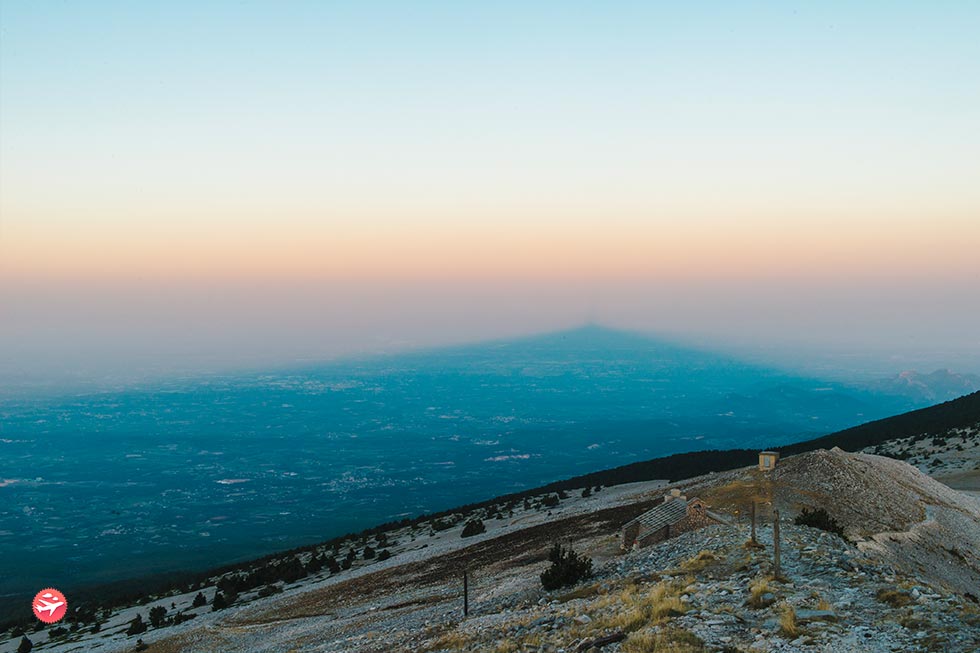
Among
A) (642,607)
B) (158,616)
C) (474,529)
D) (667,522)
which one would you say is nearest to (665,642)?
(642,607)

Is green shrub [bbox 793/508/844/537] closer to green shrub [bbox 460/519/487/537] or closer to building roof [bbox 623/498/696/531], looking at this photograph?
building roof [bbox 623/498/696/531]

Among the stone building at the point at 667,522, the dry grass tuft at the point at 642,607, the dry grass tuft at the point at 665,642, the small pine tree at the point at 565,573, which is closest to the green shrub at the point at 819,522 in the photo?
the stone building at the point at 667,522

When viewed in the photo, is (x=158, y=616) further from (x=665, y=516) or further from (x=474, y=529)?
(x=665, y=516)

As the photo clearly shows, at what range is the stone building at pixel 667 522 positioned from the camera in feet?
86.6

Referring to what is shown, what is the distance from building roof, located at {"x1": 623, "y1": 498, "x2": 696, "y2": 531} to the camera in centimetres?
2662

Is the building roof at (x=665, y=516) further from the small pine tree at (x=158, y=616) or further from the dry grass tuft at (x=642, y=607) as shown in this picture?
the small pine tree at (x=158, y=616)

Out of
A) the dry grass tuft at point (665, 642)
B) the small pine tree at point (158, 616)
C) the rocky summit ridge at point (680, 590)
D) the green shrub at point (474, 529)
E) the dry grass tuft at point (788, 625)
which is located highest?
the dry grass tuft at point (788, 625)

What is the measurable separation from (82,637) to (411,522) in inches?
Answer: 1114

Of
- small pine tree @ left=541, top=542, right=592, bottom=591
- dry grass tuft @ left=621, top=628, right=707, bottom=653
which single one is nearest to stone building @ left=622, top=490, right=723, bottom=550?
small pine tree @ left=541, top=542, right=592, bottom=591

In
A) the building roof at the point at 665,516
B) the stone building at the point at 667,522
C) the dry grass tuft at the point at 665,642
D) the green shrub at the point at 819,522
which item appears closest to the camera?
the dry grass tuft at the point at 665,642

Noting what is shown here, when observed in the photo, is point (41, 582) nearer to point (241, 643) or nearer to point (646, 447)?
point (241, 643)

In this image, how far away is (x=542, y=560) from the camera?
29.5 m

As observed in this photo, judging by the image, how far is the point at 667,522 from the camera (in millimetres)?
26547

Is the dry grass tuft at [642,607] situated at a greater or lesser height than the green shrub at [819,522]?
greater
